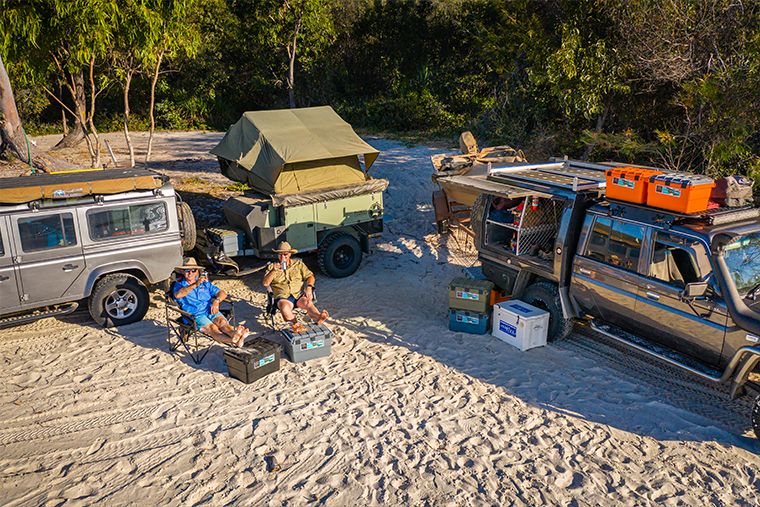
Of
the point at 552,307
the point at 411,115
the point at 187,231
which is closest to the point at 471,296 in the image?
the point at 552,307

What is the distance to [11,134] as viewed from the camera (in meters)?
12.1

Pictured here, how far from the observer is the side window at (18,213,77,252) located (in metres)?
8.15

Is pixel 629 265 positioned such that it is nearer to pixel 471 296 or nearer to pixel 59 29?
pixel 471 296

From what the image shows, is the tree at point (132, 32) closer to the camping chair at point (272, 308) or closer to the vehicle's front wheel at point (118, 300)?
the vehicle's front wheel at point (118, 300)

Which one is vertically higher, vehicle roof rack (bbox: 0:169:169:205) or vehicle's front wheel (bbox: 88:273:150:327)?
vehicle roof rack (bbox: 0:169:169:205)

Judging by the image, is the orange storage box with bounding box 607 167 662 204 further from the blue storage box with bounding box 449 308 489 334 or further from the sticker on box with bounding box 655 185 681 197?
the blue storage box with bounding box 449 308 489 334

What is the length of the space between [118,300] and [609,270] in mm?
6539

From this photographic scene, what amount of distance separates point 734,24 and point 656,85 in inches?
71.9

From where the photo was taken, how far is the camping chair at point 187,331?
26.3 feet

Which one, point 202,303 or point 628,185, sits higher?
point 628,185

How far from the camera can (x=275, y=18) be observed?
72.5 feet

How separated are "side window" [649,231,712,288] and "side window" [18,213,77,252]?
726 cm

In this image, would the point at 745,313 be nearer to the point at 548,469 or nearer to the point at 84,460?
the point at 548,469

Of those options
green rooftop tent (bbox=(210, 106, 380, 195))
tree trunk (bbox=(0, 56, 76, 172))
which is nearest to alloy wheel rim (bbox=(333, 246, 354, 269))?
green rooftop tent (bbox=(210, 106, 380, 195))
